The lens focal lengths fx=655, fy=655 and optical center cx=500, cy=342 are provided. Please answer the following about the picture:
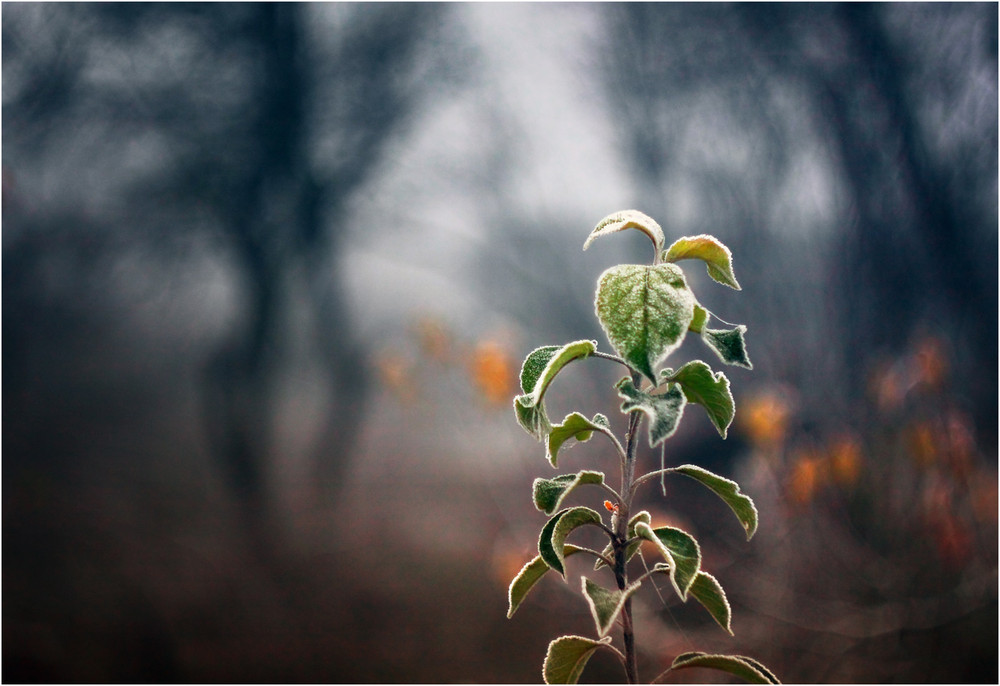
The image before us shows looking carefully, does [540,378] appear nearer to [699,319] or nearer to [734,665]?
[699,319]

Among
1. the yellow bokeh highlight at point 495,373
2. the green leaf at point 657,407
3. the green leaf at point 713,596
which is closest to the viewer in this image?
the green leaf at point 657,407

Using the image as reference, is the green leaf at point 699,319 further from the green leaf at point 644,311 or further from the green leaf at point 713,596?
the green leaf at point 713,596

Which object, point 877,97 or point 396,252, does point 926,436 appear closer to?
point 877,97

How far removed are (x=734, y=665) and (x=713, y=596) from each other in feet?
0.16

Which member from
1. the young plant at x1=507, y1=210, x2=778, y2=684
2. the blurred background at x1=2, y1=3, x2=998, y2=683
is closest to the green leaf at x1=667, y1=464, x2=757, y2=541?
the young plant at x1=507, y1=210, x2=778, y2=684

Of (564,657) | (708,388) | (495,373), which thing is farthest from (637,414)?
(495,373)

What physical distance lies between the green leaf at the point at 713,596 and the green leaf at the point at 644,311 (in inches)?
7.0

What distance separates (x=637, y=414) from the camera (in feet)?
1.38

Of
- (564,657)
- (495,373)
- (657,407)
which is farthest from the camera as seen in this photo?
(495,373)

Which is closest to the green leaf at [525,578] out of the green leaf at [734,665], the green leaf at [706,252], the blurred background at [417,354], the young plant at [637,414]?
the young plant at [637,414]

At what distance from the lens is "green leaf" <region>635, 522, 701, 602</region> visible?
0.36 metres

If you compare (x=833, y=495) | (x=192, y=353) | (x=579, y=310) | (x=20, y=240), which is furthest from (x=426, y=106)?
(x=833, y=495)

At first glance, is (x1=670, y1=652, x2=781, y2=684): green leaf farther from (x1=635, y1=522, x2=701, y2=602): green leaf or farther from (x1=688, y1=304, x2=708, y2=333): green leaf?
(x1=688, y1=304, x2=708, y2=333): green leaf

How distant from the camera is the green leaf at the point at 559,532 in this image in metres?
0.39
